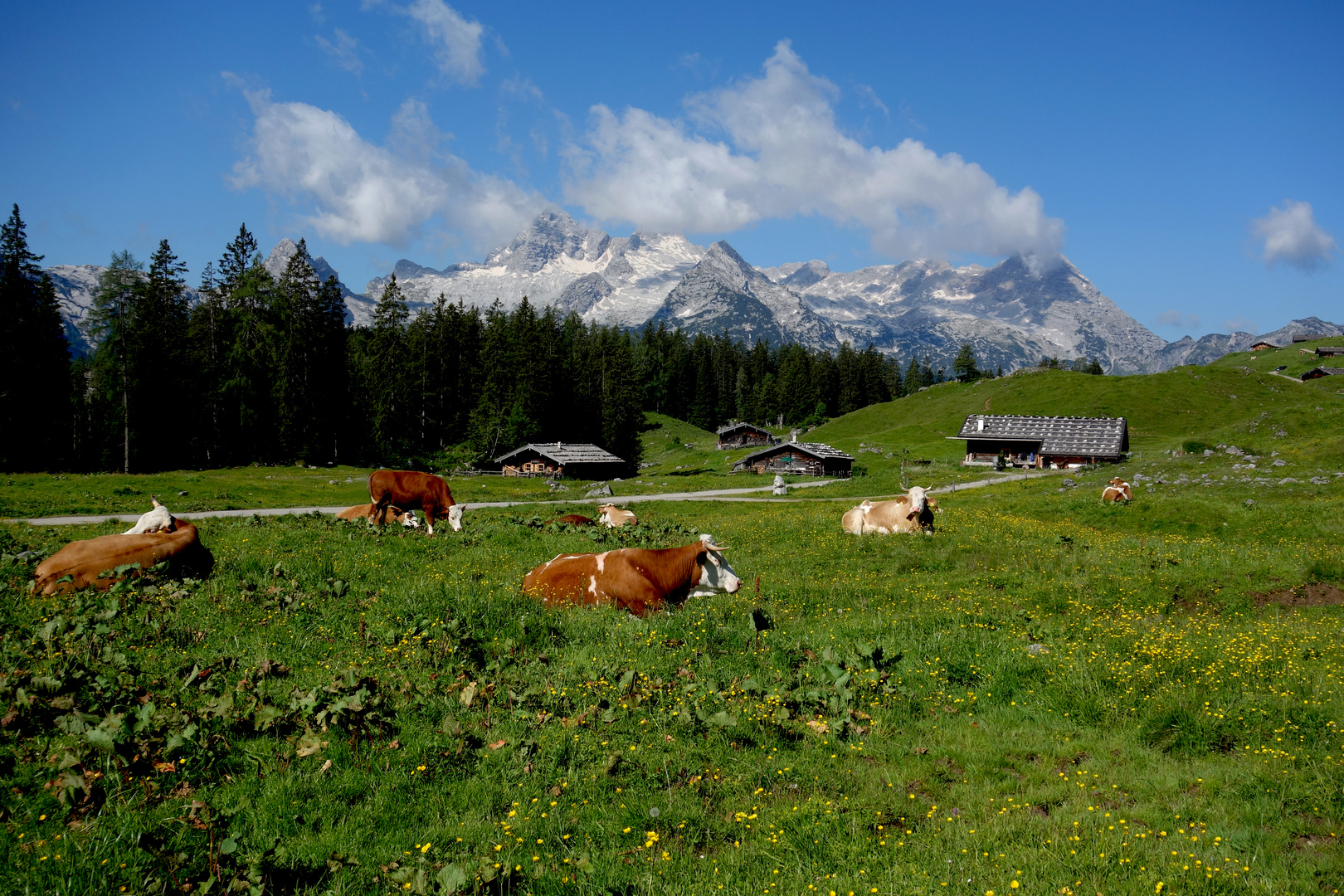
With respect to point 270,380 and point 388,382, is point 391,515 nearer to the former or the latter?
point 270,380

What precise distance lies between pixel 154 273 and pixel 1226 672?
7925 cm

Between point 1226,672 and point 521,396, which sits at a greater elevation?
point 521,396

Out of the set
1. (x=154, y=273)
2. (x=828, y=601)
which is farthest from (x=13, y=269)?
(x=828, y=601)

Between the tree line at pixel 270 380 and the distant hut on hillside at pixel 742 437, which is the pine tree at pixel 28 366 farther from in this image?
the distant hut on hillside at pixel 742 437

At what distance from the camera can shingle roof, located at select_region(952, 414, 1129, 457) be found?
73375 mm

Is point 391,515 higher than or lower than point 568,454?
lower

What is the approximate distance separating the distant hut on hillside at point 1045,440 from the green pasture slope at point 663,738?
68589 mm

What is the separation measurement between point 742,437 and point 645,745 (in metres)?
122

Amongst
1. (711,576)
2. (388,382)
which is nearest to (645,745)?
(711,576)

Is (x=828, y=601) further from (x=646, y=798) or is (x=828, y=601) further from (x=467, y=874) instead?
(x=467, y=874)

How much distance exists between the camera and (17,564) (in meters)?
11.4

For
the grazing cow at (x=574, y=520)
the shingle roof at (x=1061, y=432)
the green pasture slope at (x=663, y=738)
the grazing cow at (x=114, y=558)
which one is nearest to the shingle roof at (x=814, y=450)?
the shingle roof at (x=1061, y=432)

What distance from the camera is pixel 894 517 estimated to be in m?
22.0

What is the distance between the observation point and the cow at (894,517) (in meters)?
21.5
